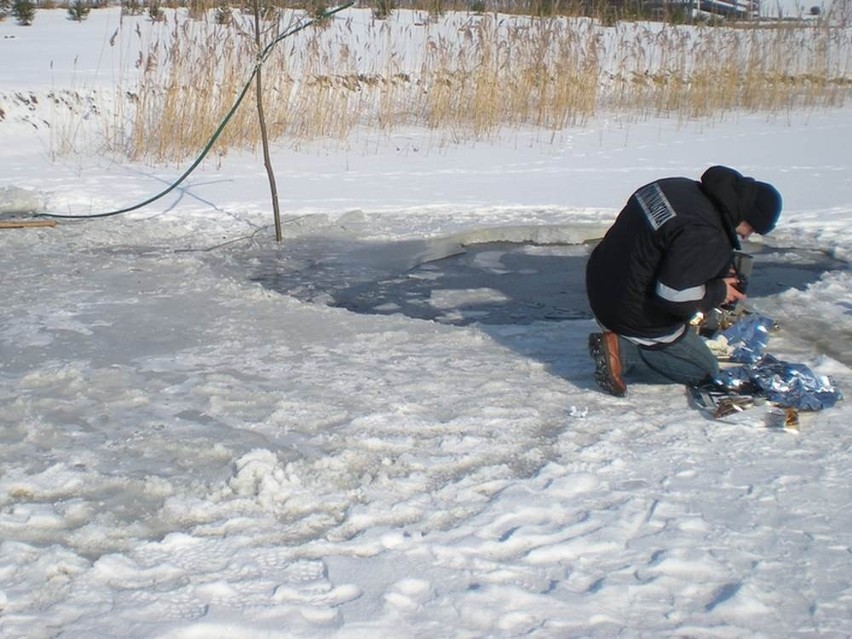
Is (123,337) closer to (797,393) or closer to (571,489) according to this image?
(571,489)

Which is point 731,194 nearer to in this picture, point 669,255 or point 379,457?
point 669,255

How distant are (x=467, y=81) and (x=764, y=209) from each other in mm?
8767

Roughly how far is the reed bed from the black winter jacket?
602 cm

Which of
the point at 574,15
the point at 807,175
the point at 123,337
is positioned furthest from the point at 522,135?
the point at 123,337

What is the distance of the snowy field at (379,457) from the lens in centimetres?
290

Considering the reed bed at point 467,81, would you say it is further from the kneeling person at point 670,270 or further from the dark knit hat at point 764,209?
the dark knit hat at point 764,209

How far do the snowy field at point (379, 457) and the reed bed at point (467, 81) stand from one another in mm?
3421

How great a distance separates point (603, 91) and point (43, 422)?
11.4 m

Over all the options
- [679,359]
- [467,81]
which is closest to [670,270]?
[679,359]

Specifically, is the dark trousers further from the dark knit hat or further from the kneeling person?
the dark knit hat

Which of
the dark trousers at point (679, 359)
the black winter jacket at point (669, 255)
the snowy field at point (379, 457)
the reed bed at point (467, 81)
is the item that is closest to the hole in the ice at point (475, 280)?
the snowy field at point (379, 457)

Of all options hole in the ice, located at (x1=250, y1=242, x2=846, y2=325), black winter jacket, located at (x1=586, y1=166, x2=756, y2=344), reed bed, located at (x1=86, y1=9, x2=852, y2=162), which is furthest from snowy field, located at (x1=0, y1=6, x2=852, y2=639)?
reed bed, located at (x1=86, y1=9, x2=852, y2=162)

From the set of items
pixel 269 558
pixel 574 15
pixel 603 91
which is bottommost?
pixel 269 558

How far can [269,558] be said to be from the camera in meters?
3.13
